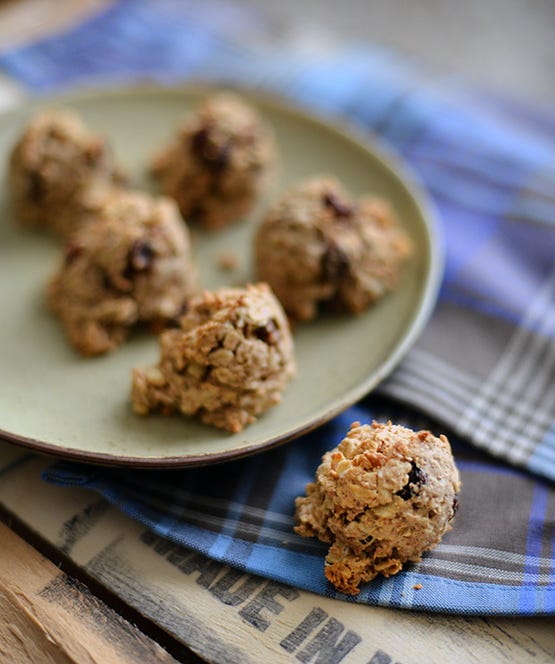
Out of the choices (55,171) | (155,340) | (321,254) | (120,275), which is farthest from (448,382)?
(55,171)

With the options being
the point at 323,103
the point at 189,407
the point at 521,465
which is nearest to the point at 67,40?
the point at 323,103

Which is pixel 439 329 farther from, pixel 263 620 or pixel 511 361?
pixel 263 620

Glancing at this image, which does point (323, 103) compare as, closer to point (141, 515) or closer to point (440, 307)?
point (440, 307)

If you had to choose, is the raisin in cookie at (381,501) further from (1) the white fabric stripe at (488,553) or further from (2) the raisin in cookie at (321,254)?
(2) the raisin in cookie at (321,254)

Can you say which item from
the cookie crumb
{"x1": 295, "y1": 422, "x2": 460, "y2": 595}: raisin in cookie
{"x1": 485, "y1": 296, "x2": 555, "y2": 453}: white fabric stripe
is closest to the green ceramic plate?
the cookie crumb

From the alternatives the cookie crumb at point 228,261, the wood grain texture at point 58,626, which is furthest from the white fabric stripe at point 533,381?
the wood grain texture at point 58,626

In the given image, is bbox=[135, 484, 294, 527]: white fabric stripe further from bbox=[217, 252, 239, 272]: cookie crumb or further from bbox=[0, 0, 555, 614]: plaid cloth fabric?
bbox=[217, 252, 239, 272]: cookie crumb
